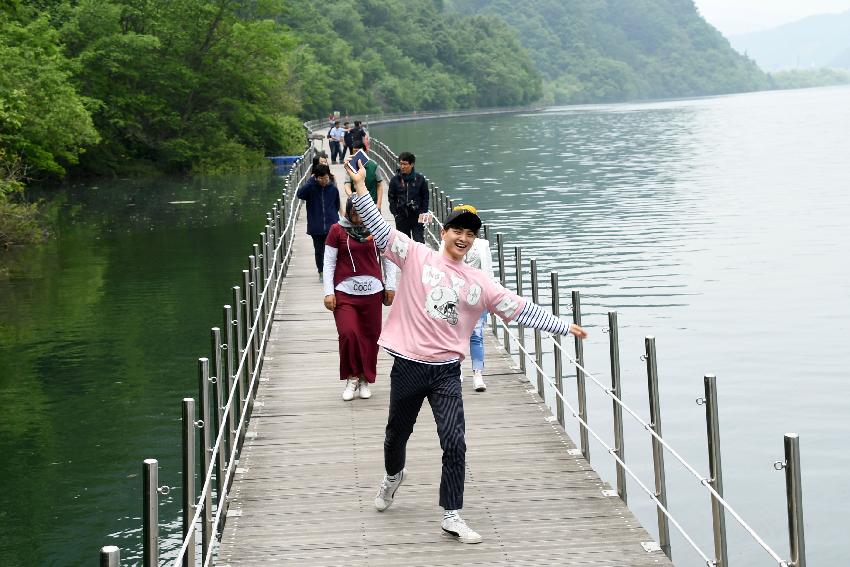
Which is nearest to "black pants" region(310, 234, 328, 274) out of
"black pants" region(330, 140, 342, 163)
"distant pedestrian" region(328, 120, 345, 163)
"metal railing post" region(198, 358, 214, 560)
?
"metal railing post" region(198, 358, 214, 560)

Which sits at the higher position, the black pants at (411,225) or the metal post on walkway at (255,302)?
the black pants at (411,225)

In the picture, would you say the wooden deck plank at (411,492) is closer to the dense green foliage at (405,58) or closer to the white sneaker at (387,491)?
the white sneaker at (387,491)

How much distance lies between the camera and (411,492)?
885cm

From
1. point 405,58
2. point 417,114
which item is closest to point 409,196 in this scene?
point 417,114

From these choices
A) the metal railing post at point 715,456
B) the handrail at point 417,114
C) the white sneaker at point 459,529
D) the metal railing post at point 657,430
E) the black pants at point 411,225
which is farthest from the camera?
the handrail at point 417,114

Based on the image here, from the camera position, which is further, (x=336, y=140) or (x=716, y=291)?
(x=336, y=140)

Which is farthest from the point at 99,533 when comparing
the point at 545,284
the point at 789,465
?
the point at 545,284

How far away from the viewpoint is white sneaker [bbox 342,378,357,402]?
11.4 m

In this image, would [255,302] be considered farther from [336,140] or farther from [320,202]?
[336,140]

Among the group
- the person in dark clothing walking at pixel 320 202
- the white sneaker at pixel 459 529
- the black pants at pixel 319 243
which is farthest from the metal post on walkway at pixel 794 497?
the black pants at pixel 319 243

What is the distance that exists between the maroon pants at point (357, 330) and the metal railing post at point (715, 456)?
4246 millimetres

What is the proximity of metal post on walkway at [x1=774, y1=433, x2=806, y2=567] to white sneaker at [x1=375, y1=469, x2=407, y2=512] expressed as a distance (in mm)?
2779

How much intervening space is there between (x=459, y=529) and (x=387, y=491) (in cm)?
70

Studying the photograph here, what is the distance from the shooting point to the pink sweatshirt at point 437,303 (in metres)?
7.46
